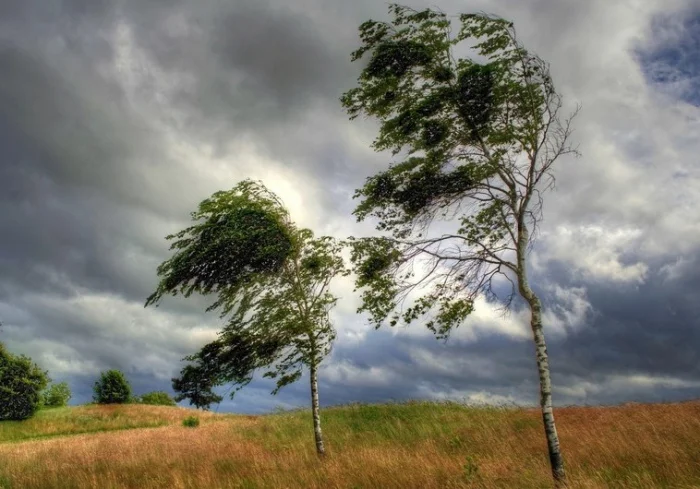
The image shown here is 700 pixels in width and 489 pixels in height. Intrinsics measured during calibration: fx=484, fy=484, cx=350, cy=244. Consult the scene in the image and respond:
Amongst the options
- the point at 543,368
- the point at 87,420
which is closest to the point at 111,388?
the point at 87,420

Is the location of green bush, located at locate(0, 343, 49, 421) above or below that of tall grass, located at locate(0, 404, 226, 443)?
above

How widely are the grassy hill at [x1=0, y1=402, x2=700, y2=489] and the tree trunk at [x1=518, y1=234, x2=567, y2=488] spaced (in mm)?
284

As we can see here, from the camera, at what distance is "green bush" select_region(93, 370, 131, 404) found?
4028 centimetres

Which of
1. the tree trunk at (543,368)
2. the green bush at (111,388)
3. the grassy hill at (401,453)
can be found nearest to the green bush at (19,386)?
the green bush at (111,388)

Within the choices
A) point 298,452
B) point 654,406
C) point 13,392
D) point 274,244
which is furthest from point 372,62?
point 13,392

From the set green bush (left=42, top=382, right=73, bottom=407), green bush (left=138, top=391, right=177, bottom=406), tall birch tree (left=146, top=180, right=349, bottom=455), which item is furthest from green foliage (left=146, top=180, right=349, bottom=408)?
green bush (left=138, top=391, right=177, bottom=406)

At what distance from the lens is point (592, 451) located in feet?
36.5

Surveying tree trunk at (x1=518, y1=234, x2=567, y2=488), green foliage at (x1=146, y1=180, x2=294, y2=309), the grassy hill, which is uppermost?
green foliage at (x1=146, y1=180, x2=294, y2=309)

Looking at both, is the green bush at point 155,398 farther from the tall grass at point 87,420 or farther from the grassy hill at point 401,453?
the grassy hill at point 401,453

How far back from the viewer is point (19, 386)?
34594 millimetres

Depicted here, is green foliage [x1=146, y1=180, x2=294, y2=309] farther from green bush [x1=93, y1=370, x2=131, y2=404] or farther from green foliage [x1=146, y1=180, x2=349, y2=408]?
green bush [x1=93, y1=370, x2=131, y2=404]

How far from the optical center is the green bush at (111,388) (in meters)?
40.3

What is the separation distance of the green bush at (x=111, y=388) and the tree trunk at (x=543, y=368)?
39678 mm

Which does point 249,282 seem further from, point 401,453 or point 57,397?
point 57,397
